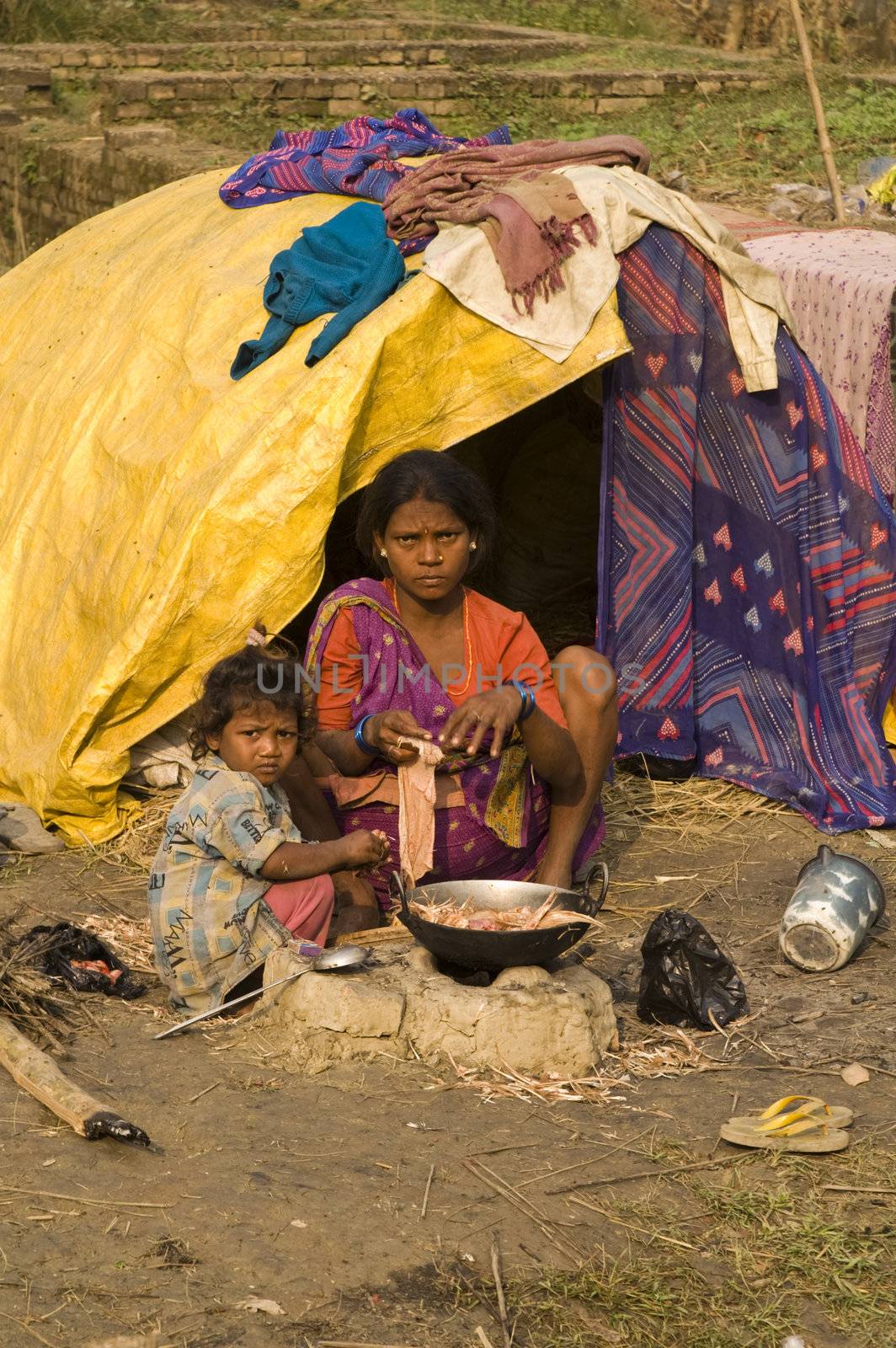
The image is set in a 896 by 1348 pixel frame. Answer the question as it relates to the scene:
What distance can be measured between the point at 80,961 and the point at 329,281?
6.98ft

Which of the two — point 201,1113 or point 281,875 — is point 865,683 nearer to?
point 281,875

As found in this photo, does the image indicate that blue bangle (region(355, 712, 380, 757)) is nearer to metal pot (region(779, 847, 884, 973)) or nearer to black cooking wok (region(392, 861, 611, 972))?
black cooking wok (region(392, 861, 611, 972))

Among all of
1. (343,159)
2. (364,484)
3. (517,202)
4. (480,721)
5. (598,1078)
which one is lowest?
(598,1078)

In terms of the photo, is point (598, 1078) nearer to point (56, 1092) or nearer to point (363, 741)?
point (363, 741)

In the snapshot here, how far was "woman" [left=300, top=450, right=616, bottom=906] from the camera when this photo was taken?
402 centimetres

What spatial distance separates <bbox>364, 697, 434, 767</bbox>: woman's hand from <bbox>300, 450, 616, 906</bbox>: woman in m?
0.20

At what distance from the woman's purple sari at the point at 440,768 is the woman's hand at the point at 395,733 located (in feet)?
0.89

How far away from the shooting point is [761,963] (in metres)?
4.04

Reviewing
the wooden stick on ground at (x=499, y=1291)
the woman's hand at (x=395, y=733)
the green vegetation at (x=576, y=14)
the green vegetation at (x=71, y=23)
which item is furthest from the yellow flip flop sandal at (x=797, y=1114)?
the green vegetation at (x=576, y=14)

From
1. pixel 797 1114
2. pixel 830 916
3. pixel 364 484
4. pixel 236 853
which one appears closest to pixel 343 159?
pixel 364 484

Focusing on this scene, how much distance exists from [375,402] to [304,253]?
2.11ft

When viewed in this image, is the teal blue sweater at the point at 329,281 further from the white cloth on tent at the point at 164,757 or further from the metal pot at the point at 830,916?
the metal pot at the point at 830,916

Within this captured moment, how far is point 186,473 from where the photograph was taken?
4.79m

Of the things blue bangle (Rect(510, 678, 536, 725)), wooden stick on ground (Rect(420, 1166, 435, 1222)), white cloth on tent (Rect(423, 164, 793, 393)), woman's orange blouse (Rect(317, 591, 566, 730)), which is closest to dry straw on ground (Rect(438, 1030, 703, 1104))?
wooden stick on ground (Rect(420, 1166, 435, 1222))
